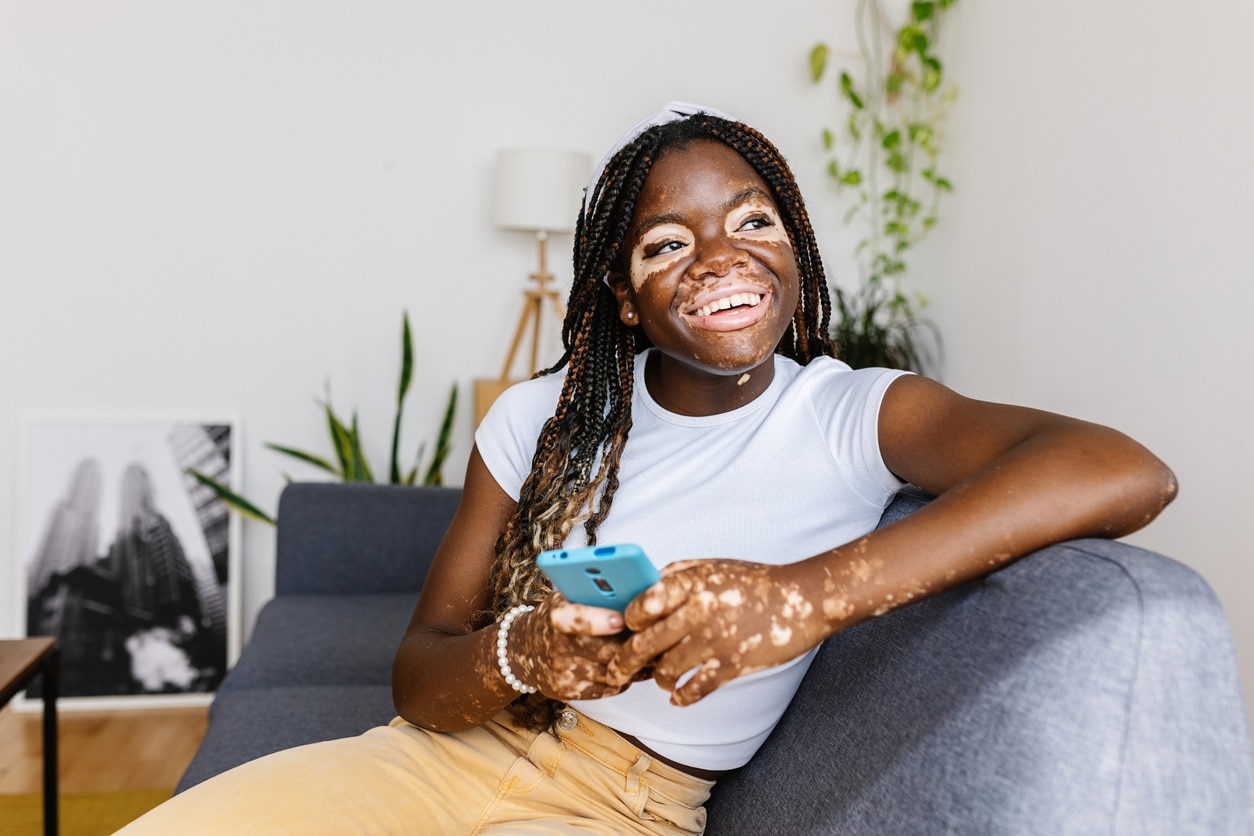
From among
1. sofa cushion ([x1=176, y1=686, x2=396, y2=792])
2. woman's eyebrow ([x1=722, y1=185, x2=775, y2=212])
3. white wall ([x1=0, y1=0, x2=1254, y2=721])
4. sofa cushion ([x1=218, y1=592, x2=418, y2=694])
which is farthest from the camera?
white wall ([x1=0, y1=0, x2=1254, y2=721])

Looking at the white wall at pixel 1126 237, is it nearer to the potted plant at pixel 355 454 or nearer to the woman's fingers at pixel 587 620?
the woman's fingers at pixel 587 620

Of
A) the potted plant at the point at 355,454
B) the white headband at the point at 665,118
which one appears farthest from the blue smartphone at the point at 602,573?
the potted plant at the point at 355,454

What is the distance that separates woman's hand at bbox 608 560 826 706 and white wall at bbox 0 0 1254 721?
204 cm

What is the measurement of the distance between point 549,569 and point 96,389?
2969 millimetres

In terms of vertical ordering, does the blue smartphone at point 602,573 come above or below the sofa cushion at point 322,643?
above

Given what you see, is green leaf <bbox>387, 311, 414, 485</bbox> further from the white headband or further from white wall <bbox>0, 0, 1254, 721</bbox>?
the white headband

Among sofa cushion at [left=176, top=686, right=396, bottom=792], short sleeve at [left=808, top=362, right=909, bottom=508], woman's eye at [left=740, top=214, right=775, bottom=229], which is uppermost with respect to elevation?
woman's eye at [left=740, top=214, right=775, bottom=229]

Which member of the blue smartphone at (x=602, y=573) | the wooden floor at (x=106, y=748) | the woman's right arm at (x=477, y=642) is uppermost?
the blue smartphone at (x=602, y=573)

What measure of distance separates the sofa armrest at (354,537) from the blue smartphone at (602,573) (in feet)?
6.14

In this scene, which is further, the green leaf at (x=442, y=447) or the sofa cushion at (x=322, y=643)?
the green leaf at (x=442, y=447)

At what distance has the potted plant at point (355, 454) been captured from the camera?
3.31m

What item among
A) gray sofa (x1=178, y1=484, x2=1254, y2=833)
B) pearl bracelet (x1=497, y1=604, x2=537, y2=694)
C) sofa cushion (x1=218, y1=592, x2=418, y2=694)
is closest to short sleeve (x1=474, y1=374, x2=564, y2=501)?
pearl bracelet (x1=497, y1=604, x2=537, y2=694)

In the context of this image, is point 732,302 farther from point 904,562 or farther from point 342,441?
point 342,441

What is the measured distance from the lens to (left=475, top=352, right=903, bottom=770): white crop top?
124cm
